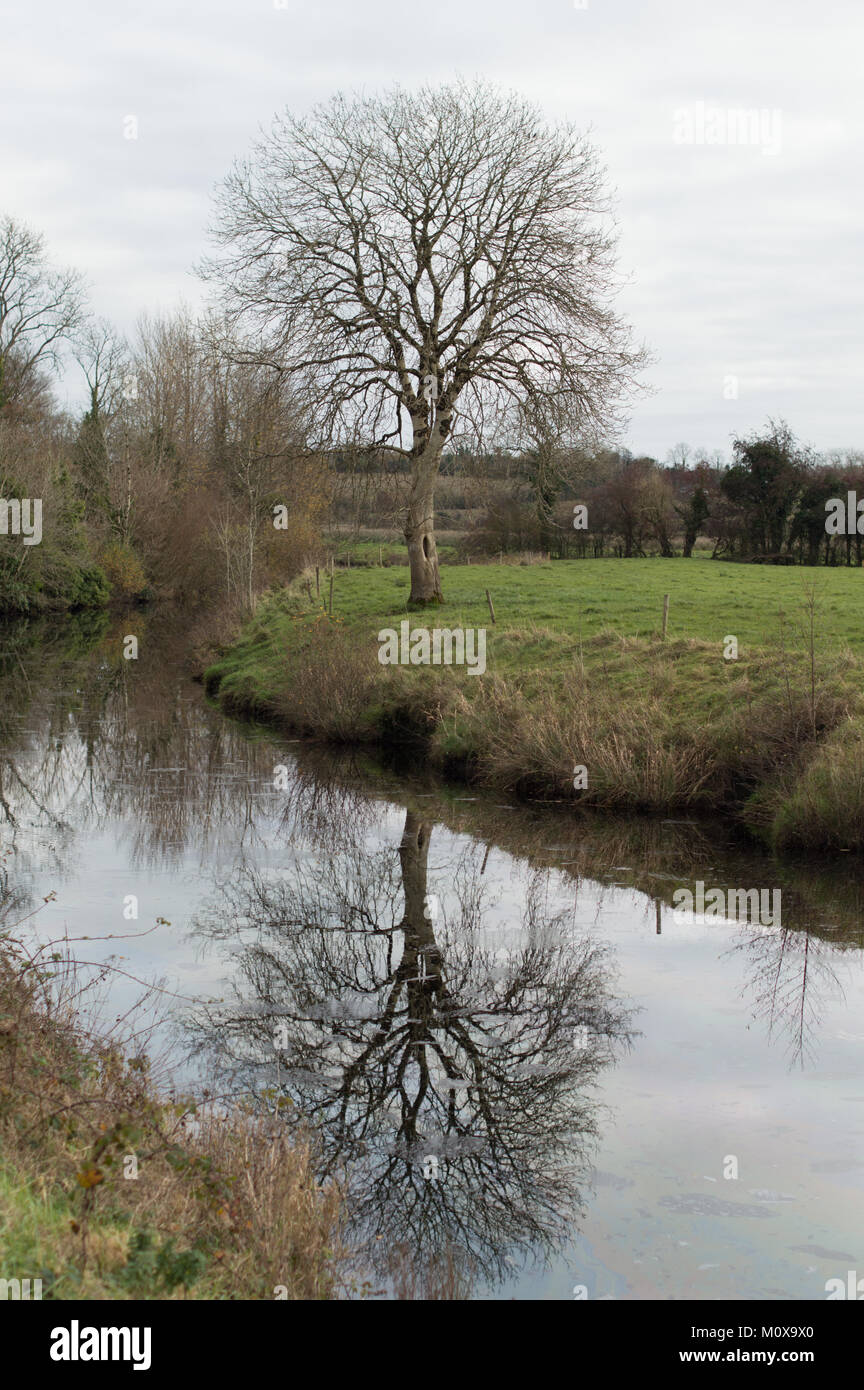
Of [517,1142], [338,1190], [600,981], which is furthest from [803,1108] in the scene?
[338,1190]

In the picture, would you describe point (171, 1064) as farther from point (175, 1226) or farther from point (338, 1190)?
point (175, 1226)

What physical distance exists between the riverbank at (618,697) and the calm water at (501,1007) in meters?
0.67

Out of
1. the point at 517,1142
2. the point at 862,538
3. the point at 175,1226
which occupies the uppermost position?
the point at 862,538

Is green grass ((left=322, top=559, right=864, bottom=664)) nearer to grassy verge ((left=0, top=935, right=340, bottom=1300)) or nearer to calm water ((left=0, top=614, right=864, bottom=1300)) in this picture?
calm water ((left=0, top=614, right=864, bottom=1300))

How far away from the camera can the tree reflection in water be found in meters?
6.25

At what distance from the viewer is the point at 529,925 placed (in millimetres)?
11203

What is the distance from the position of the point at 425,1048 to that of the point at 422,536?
2004 cm

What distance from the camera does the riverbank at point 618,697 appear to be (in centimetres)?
1416

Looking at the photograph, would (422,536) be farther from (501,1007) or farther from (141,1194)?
(141,1194)

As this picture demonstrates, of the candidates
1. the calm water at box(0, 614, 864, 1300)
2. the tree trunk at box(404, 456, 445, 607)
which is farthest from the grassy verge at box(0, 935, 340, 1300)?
the tree trunk at box(404, 456, 445, 607)

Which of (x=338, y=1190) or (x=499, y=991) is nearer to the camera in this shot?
(x=338, y=1190)

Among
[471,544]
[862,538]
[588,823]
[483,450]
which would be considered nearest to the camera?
[588,823]

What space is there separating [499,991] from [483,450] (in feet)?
57.9
